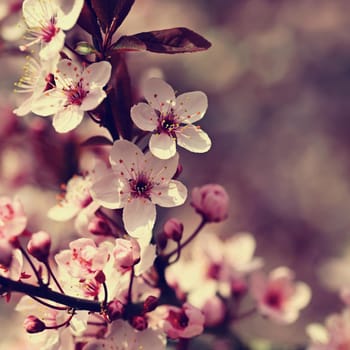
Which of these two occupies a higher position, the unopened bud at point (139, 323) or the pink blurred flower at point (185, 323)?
the unopened bud at point (139, 323)

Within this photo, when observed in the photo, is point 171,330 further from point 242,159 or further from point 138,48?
point 242,159

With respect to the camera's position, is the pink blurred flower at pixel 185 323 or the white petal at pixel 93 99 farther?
the pink blurred flower at pixel 185 323

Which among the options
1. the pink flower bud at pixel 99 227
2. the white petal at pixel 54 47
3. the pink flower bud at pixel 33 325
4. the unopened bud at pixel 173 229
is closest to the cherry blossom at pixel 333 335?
the unopened bud at pixel 173 229

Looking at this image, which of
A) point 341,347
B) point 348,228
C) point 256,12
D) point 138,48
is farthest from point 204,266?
point 256,12

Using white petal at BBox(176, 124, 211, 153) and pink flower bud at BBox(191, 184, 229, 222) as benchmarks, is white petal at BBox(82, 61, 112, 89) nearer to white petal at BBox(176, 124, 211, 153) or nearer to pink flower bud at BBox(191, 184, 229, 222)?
white petal at BBox(176, 124, 211, 153)

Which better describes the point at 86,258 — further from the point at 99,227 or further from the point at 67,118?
the point at 67,118

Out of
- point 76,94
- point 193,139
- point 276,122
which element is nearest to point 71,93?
point 76,94

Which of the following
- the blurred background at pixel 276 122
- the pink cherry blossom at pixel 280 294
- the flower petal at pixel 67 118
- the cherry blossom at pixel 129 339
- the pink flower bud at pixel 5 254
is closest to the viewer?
the pink flower bud at pixel 5 254

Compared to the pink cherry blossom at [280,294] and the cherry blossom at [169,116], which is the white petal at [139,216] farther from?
the pink cherry blossom at [280,294]
